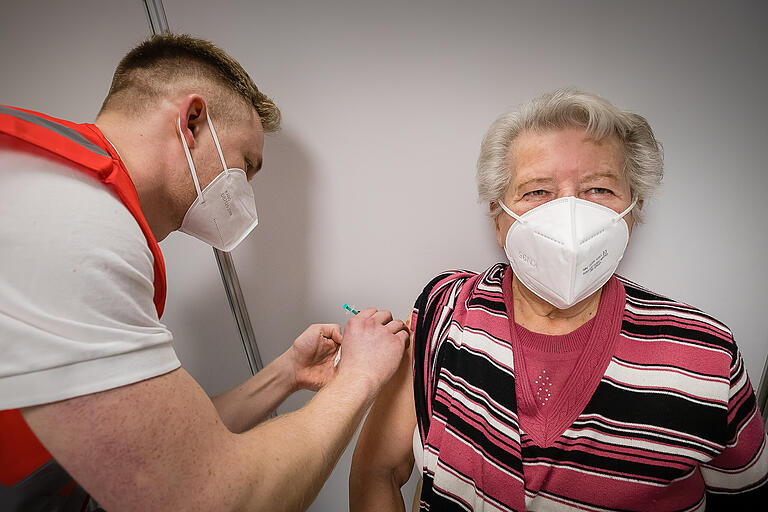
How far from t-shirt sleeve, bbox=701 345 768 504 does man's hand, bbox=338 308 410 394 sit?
750mm

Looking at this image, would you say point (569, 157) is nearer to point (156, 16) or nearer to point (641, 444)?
point (641, 444)

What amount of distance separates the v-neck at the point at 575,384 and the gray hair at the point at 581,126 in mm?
314

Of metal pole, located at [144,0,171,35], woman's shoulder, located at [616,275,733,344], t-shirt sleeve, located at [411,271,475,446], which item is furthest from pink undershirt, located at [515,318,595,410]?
metal pole, located at [144,0,171,35]

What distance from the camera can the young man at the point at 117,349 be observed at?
52cm

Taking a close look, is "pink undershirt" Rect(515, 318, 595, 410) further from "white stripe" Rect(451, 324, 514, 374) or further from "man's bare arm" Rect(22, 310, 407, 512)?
"man's bare arm" Rect(22, 310, 407, 512)

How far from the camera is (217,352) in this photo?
1433mm

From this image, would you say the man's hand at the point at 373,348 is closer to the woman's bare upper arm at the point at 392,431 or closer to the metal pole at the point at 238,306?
the woman's bare upper arm at the point at 392,431

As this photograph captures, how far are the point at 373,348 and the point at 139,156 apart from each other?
26.7 inches

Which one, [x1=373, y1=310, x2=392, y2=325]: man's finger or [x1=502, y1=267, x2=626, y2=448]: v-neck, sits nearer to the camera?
[x1=502, y1=267, x2=626, y2=448]: v-neck

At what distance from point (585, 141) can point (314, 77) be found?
0.80 m

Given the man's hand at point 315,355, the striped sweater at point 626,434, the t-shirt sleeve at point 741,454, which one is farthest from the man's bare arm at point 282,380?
the t-shirt sleeve at point 741,454

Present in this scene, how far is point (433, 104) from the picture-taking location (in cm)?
120

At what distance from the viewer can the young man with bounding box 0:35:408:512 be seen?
1.71 ft

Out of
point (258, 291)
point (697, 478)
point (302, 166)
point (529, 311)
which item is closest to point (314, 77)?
point (302, 166)
